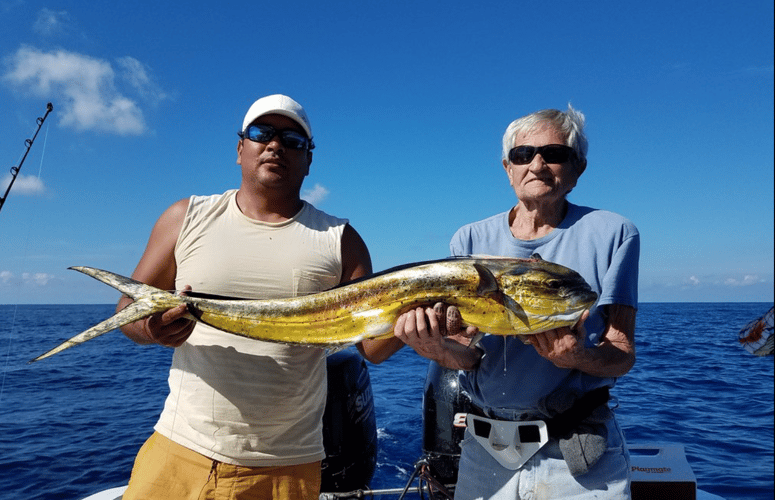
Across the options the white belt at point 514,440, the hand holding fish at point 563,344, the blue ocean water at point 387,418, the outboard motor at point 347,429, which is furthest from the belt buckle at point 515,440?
the outboard motor at point 347,429

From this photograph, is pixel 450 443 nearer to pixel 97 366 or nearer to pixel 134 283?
pixel 134 283

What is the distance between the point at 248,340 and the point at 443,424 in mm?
2324

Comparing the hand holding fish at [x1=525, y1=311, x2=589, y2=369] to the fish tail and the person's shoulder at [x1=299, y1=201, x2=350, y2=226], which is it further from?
the fish tail

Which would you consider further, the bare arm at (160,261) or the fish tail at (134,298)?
the bare arm at (160,261)

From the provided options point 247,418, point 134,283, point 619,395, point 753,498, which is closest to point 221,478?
point 247,418

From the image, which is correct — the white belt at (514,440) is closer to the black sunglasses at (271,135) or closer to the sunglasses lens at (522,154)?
the sunglasses lens at (522,154)

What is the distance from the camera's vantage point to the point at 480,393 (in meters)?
2.61

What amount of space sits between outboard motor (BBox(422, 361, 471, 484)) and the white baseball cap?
8.31ft

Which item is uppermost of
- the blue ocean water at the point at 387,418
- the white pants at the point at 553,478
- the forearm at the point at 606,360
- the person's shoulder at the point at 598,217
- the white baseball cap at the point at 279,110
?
the white baseball cap at the point at 279,110

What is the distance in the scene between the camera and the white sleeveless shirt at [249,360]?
2.59 metres

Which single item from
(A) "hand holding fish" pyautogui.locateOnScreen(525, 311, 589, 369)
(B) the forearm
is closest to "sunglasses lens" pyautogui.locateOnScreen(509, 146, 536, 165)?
(A) "hand holding fish" pyautogui.locateOnScreen(525, 311, 589, 369)

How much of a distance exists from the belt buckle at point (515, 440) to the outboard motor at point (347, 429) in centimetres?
220

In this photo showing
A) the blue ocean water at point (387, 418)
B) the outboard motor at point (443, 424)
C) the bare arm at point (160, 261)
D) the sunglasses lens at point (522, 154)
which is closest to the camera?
the sunglasses lens at point (522, 154)

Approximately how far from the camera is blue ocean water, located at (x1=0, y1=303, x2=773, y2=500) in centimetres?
762
